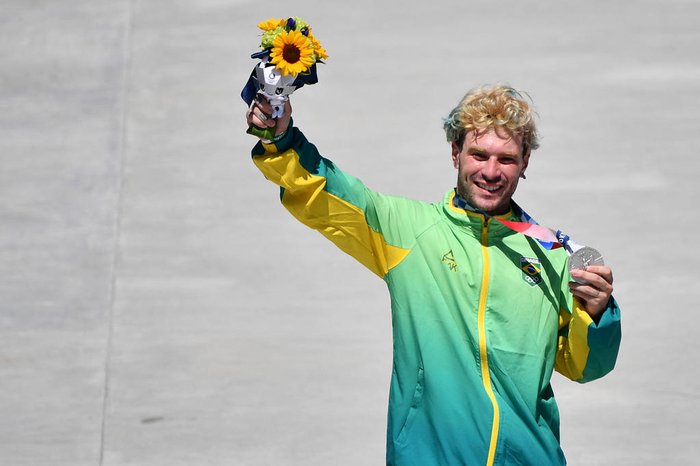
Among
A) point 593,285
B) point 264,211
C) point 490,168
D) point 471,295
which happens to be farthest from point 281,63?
point 264,211

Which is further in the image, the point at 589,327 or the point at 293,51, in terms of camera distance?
the point at 589,327

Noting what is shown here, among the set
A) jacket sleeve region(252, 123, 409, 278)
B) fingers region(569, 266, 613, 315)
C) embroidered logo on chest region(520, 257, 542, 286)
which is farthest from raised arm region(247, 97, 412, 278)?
fingers region(569, 266, 613, 315)

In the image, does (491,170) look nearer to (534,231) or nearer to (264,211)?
(534,231)

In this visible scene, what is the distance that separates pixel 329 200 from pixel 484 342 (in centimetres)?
46

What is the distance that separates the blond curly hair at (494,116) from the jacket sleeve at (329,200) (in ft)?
0.83

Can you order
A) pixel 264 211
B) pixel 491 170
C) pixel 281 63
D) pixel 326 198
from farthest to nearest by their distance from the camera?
pixel 264 211 → pixel 491 170 → pixel 326 198 → pixel 281 63

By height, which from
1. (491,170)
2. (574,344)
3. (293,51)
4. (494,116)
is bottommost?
(574,344)

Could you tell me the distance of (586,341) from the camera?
3.11 metres

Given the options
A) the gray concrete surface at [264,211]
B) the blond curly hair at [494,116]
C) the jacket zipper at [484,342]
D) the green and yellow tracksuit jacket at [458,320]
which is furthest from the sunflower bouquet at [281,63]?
the gray concrete surface at [264,211]

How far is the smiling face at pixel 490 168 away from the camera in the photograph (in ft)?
10.3

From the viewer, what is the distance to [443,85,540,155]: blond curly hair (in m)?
3.16

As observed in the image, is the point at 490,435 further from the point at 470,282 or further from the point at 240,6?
the point at 240,6

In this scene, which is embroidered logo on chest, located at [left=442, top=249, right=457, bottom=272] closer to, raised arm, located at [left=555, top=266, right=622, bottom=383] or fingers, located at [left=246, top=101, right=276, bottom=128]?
raised arm, located at [left=555, top=266, right=622, bottom=383]

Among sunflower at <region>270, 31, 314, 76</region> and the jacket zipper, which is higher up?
sunflower at <region>270, 31, 314, 76</region>
